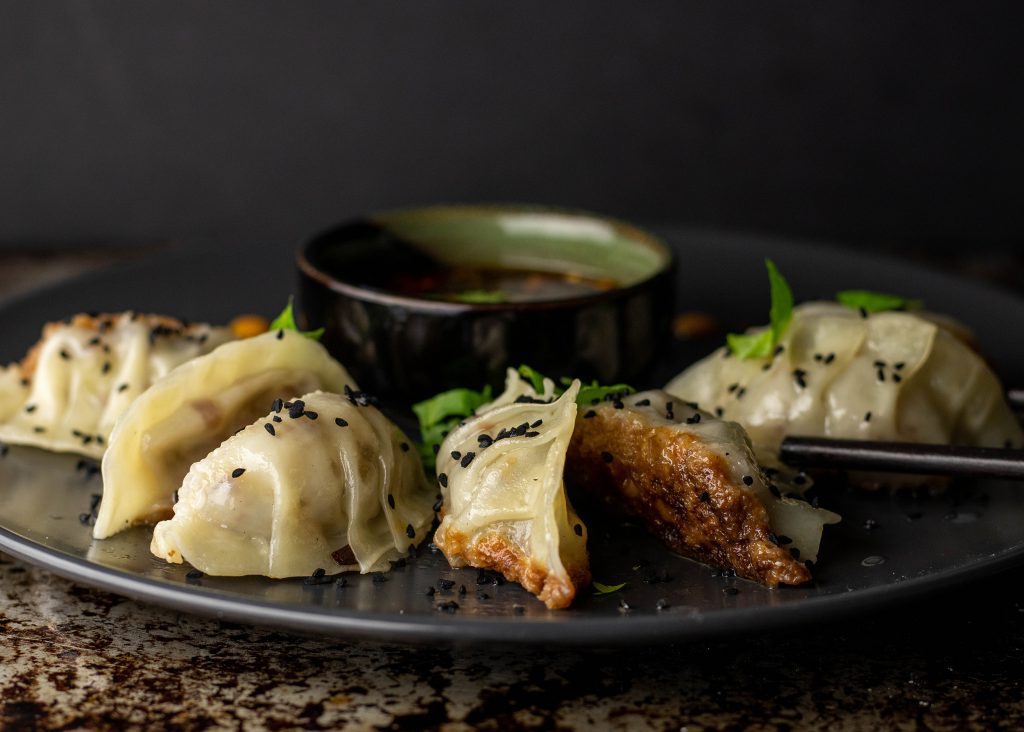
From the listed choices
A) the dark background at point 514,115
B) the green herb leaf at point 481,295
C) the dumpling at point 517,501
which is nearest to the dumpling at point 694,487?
the dumpling at point 517,501

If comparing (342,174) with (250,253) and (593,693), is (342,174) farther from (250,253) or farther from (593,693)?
(593,693)

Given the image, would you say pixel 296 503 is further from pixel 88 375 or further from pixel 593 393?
pixel 88 375

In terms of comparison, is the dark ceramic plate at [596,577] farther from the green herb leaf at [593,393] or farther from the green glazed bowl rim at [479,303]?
the green glazed bowl rim at [479,303]

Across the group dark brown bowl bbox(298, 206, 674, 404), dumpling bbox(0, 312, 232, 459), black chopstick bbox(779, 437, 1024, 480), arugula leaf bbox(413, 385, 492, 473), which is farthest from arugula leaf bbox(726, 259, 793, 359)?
dumpling bbox(0, 312, 232, 459)

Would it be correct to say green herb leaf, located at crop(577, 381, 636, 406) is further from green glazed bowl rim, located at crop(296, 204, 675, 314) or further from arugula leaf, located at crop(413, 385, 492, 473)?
green glazed bowl rim, located at crop(296, 204, 675, 314)

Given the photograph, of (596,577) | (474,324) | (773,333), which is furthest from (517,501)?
(773,333)

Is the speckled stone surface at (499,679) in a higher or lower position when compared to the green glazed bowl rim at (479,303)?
lower

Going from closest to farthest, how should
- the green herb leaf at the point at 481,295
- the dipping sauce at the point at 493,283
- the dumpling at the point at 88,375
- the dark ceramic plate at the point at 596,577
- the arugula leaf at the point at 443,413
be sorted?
the dark ceramic plate at the point at 596,577 → the arugula leaf at the point at 443,413 → the dumpling at the point at 88,375 → the green herb leaf at the point at 481,295 → the dipping sauce at the point at 493,283

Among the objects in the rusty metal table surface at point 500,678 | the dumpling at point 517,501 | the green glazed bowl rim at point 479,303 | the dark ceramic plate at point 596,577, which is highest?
the green glazed bowl rim at point 479,303
